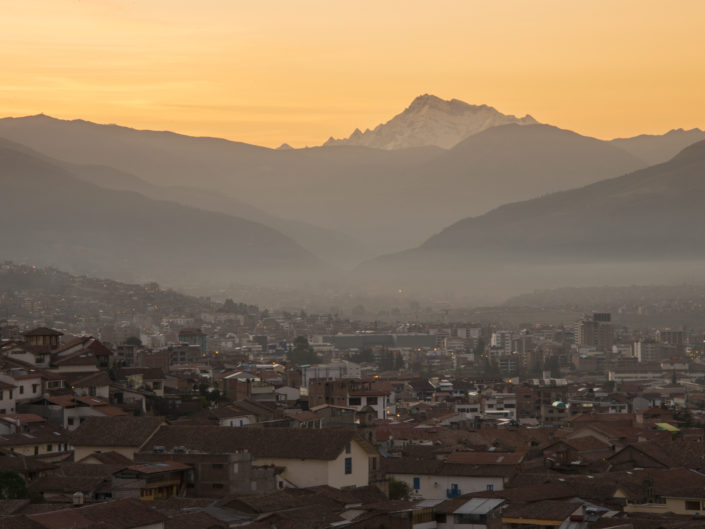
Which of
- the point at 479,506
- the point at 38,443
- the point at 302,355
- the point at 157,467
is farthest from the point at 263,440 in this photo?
the point at 302,355

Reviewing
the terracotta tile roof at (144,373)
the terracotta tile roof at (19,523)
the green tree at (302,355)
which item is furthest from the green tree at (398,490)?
the green tree at (302,355)

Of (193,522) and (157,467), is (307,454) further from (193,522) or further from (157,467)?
(193,522)

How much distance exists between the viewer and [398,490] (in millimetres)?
45500

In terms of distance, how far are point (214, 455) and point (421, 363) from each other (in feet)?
380

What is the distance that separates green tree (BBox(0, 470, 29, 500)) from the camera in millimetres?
38500

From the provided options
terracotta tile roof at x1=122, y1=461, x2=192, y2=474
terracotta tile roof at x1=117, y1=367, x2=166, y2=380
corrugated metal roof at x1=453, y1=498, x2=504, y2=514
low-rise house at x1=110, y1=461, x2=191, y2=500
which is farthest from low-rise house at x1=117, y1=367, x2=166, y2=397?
corrugated metal roof at x1=453, y1=498, x2=504, y2=514

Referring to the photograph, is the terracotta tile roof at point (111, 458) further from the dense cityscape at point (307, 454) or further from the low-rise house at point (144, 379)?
the low-rise house at point (144, 379)

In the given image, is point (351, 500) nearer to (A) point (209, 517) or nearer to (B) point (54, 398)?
(A) point (209, 517)

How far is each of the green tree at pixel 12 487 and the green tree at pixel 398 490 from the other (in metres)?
10.2

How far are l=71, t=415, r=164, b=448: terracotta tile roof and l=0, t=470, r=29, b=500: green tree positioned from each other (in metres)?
6.33

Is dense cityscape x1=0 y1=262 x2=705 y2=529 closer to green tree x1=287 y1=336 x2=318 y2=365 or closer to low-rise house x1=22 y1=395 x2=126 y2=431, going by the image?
low-rise house x1=22 y1=395 x2=126 y2=431

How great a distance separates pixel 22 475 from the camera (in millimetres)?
42750

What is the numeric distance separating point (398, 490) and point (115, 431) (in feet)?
27.1

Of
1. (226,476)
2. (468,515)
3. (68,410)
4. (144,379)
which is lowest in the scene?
(468,515)
